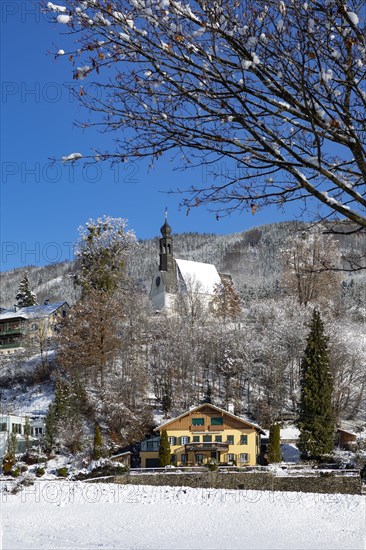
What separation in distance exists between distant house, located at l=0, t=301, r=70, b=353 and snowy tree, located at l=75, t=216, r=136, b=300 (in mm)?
5840

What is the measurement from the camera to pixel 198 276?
202 feet

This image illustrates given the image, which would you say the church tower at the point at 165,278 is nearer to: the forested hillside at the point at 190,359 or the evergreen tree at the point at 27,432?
the forested hillside at the point at 190,359

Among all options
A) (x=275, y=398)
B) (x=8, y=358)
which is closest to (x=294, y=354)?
(x=275, y=398)

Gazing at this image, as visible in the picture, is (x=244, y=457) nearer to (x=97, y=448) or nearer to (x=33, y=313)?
(x=97, y=448)

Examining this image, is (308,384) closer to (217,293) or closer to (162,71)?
(217,293)

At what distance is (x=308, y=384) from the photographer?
110ft

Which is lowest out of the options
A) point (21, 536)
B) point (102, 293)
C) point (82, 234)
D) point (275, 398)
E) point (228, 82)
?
point (21, 536)

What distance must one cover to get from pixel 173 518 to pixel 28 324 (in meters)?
34.5

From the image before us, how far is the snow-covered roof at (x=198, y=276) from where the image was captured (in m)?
58.0

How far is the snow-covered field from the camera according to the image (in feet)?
55.0

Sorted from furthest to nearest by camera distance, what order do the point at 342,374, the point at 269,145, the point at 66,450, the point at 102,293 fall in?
the point at 102,293
the point at 342,374
the point at 66,450
the point at 269,145

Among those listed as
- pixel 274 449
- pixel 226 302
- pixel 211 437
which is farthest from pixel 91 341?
pixel 226 302

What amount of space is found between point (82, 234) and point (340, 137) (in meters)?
44.6

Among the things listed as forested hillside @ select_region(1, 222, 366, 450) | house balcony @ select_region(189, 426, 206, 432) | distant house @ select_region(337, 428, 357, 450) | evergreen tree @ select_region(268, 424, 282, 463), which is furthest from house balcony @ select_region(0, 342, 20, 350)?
distant house @ select_region(337, 428, 357, 450)
